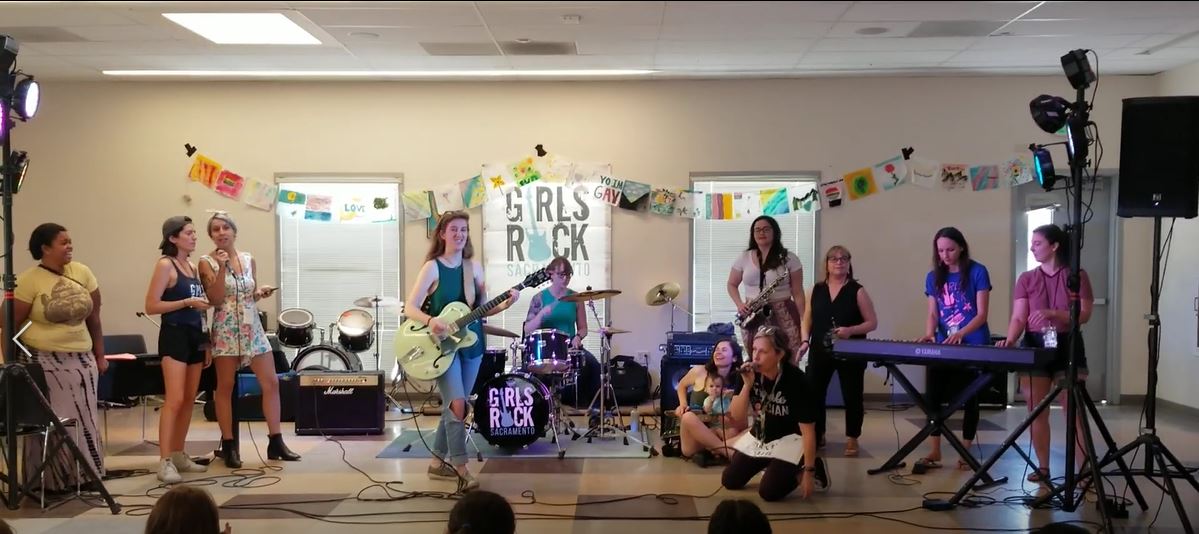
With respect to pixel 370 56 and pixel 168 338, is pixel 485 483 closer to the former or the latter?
pixel 168 338

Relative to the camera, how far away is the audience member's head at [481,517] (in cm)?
230

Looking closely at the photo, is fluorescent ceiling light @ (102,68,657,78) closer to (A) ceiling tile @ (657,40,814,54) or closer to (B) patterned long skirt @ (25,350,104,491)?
(A) ceiling tile @ (657,40,814,54)

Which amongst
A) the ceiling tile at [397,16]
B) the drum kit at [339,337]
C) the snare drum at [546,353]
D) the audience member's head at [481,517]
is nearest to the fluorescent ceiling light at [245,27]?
the ceiling tile at [397,16]

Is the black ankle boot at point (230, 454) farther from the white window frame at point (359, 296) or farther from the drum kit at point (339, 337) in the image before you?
the white window frame at point (359, 296)

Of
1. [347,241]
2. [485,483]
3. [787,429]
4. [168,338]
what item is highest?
[347,241]

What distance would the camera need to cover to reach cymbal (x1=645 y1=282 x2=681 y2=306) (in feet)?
24.1

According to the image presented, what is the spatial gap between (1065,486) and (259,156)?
278 inches

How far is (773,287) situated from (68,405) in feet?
14.5

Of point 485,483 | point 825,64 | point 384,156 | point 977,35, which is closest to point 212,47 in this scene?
point 384,156

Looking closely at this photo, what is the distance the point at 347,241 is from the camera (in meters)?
8.34

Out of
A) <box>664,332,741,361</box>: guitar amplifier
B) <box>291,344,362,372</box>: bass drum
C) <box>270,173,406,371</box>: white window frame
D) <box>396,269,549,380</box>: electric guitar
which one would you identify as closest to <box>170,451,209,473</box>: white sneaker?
<box>396,269,549,380</box>: electric guitar

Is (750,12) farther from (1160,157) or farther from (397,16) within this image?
(1160,157)

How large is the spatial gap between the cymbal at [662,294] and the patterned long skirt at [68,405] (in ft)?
13.5

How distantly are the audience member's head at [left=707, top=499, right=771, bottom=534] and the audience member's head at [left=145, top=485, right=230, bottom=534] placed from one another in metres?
1.36
